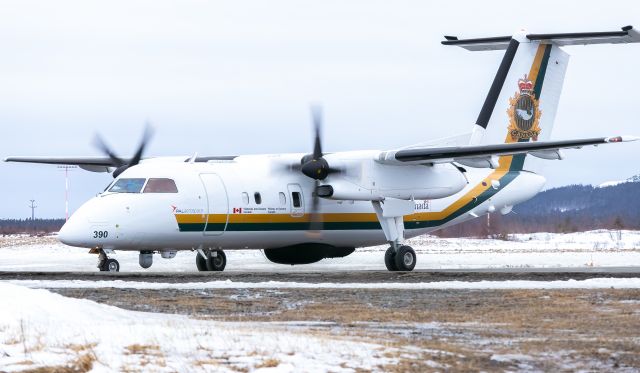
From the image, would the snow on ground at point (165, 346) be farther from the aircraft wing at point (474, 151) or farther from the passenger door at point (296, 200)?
the passenger door at point (296, 200)

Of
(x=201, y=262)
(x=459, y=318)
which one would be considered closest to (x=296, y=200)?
(x=201, y=262)

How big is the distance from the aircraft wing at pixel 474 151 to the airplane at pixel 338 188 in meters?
0.04

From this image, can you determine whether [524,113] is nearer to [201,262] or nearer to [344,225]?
[344,225]

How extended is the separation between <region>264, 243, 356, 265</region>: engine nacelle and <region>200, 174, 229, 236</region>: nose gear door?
346cm

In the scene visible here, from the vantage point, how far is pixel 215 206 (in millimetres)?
29250

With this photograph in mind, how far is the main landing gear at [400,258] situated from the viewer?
31.1m

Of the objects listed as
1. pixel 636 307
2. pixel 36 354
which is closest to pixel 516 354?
pixel 36 354

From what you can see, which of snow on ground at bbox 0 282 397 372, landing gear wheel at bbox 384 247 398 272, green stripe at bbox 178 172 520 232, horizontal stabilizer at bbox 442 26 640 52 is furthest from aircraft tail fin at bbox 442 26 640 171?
snow on ground at bbox 0 282 397 372

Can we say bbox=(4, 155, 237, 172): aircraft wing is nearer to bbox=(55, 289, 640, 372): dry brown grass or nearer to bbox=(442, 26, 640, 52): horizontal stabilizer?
bbox=(442, 26, 640, 52): horizontal stabilizer

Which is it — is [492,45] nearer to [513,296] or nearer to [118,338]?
[513,296]

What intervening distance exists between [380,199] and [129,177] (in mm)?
7086

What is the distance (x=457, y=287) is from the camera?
72.9 ft

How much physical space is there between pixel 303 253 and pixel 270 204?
2623 millimetres

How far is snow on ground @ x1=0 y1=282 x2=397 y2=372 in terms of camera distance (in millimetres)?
11117
